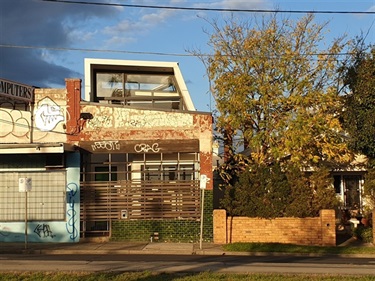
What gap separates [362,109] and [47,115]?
40.4ft

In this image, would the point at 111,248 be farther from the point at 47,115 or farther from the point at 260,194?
the point at 47,115

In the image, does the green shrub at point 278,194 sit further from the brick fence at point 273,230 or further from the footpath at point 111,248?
the footpath at point 111,248

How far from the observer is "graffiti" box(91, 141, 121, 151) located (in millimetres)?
22500

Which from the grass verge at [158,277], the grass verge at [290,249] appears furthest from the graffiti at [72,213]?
the grass verge at [158,277]

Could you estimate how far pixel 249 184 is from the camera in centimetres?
2200

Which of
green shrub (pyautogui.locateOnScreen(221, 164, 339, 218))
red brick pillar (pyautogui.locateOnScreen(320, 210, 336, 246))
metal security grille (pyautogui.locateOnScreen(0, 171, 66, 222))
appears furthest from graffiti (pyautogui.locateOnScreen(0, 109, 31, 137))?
red brick pillar (pyautogui.locateOnScreen(320, 210, 336, 246))

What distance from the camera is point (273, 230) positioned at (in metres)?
21.6

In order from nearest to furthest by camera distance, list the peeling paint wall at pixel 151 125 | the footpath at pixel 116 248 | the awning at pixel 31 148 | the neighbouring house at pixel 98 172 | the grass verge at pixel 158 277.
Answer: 1. the grass verge at pixel 158 277
2. the footpath at pixel 116 248
3. the awning at pixel 31 148
4. the neighbouring house at pixel 98 172
5. the peeling paint wall at pixel 151 125

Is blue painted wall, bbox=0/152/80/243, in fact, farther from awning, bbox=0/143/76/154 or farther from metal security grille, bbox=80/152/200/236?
awning, bbox=0/143/76/154

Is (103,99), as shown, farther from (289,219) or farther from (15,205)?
(289,219)

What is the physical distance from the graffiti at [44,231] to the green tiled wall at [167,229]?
2.50 meters

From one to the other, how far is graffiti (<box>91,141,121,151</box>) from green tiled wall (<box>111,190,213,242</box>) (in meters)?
2.90

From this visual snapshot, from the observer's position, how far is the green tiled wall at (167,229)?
22.2 metres

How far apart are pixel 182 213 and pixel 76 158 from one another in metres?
4.74
